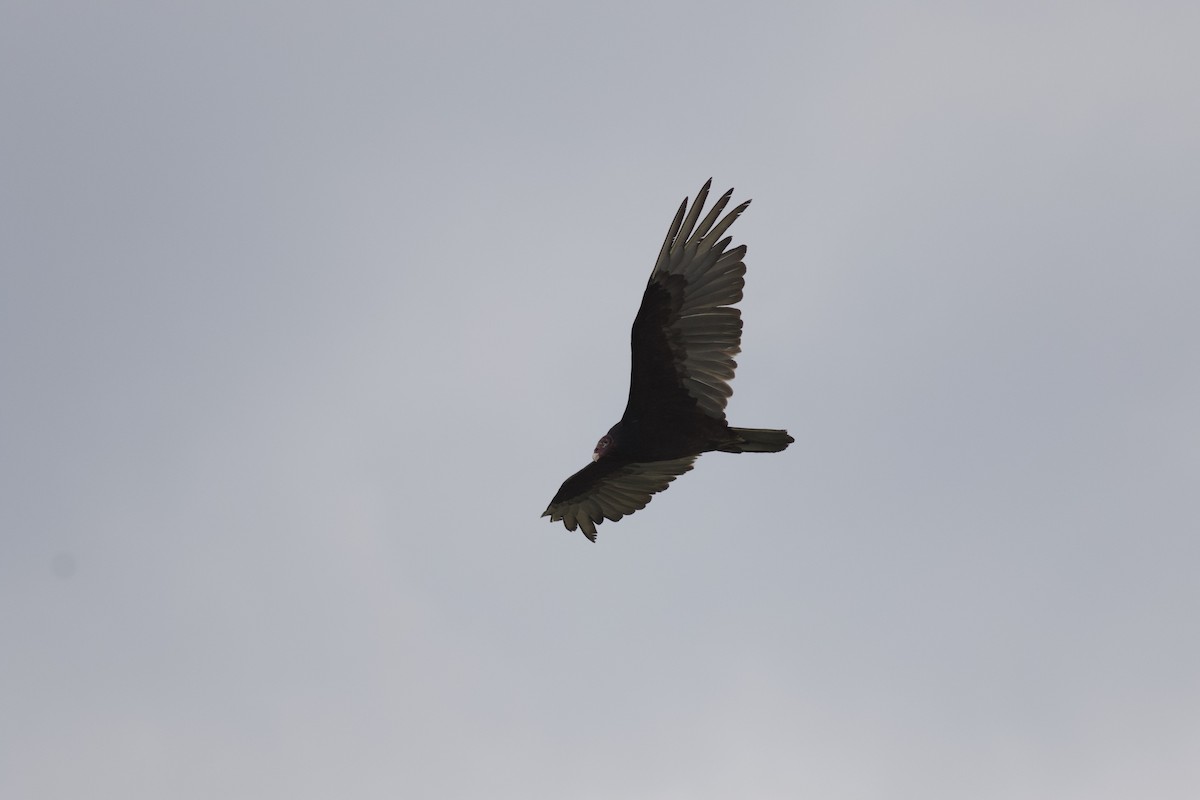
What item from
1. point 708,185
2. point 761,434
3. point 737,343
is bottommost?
point 761,434

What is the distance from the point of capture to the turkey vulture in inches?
583

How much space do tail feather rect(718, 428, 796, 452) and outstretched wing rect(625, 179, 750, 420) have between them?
0.36 meters

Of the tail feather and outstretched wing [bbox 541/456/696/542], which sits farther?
outstretched wing [bbox 541/456/696/542]

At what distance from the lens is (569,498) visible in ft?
56.6

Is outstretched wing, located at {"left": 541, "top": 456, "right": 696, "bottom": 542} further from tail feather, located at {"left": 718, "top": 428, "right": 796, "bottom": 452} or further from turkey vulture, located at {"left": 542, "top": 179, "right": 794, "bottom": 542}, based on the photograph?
tail feather, located at {"left": 718, "top": 428, "right": 796, "bottom": 452}

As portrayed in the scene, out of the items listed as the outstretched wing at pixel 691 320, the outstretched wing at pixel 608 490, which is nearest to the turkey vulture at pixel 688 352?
the outstretched wing at pixel 691 320

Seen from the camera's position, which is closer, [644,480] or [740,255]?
[740,255]

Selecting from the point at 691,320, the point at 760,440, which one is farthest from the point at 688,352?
the point at 760,440

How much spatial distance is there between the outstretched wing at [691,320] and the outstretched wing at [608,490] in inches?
59.4

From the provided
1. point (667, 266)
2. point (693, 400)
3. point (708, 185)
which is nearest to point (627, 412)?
point (693, 400)

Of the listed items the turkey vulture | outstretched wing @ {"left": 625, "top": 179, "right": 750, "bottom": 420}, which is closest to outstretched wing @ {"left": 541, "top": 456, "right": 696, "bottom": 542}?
the turkey vulture

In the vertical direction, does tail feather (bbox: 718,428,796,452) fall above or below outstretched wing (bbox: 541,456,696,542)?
below

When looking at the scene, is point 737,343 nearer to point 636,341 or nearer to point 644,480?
point 636,341

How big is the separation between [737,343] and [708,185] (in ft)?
6.37
